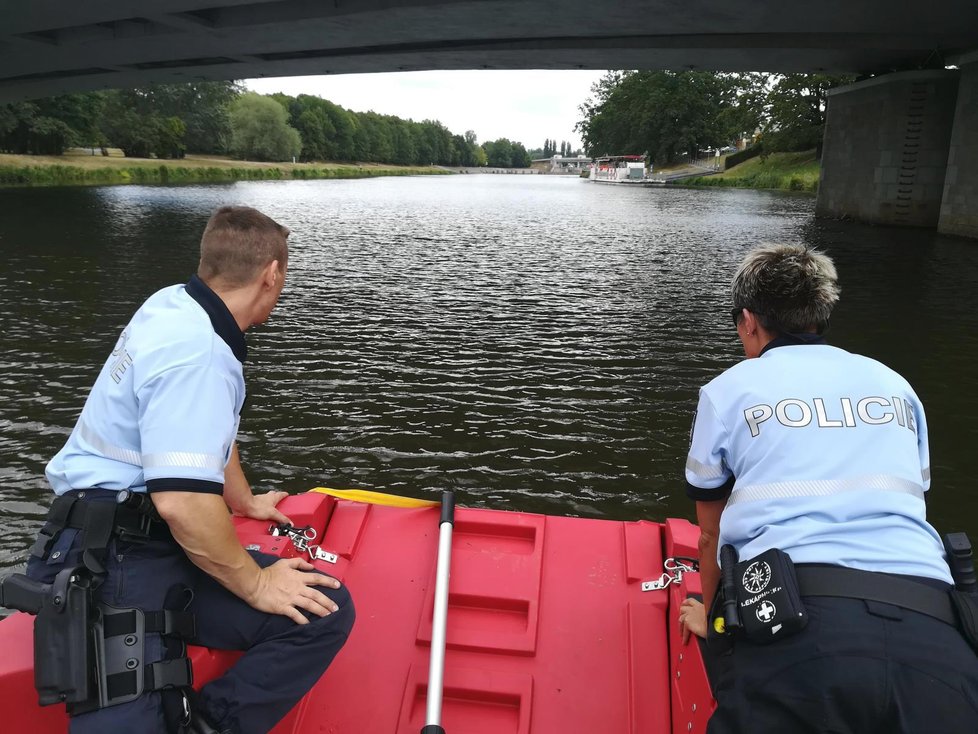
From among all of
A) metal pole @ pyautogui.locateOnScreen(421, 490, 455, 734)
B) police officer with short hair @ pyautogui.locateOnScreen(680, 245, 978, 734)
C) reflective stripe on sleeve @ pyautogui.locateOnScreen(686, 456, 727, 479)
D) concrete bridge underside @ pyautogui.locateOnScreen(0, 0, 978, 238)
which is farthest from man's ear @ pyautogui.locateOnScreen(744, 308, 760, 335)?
concrete bridge underside @ pyautogui.locateOnScreen(0, 0, 978, 238)

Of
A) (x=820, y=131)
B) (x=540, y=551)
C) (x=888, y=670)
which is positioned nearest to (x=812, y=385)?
(x=888, y=670)

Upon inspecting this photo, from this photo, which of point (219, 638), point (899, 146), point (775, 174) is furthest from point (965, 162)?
point (775, 174)

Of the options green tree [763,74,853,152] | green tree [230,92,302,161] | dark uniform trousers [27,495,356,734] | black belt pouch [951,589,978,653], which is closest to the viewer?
black belt pouch [951,589,978,653]

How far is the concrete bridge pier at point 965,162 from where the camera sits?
23453 millimetres

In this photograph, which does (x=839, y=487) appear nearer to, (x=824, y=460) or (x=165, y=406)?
(x=824, y=460)

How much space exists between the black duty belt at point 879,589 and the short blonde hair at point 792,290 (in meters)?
0.85

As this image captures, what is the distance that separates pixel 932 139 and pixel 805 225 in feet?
17.7

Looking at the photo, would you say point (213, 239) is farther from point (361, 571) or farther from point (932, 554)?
point (932, 554)

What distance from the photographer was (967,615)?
1.96 meters

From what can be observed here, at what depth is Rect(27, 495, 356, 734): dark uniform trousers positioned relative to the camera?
234cm

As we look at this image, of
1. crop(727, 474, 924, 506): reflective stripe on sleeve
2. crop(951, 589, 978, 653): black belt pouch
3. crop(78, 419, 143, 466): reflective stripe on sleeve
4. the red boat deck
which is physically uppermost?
crop(727, 474, 924, 506): reflective stripe on sleeve

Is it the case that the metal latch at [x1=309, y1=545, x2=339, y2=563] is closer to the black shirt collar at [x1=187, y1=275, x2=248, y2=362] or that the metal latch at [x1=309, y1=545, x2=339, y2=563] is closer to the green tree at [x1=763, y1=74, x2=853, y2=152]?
the black shirt collar at [x1=187, y1=275, x2=248, y2=362]

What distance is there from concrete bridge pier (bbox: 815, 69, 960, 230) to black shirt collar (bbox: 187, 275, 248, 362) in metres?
27.9

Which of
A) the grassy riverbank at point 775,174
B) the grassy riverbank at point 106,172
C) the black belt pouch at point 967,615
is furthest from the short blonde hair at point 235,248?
the grassy riverbank at point 775,174
